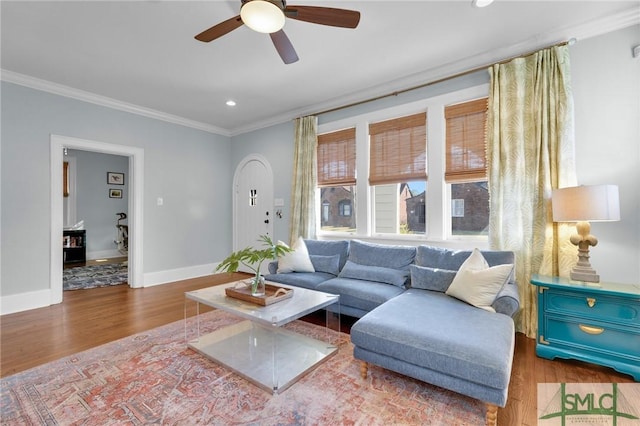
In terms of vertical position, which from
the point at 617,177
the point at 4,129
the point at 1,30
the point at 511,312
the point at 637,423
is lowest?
the point at 637,423

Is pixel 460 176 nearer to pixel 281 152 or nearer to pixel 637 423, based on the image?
pixel 637 423

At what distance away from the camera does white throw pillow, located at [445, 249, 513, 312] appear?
2.19 meters

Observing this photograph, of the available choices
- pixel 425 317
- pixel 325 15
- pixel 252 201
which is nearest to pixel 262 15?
pixel 325 15

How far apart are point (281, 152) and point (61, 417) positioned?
4.05 metres

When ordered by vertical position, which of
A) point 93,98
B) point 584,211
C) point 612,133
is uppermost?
point 93,98

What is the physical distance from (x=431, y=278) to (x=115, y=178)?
7774 mm

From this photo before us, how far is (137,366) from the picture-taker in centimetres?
217

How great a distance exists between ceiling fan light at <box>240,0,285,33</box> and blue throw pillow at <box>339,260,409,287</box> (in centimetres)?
237

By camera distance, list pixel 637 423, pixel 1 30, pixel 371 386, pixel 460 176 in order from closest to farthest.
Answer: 1. pixel 637 423
2. pixel 371 386
3. pixel 1 30
4. pixel 460 176

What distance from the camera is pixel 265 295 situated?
235 centimetres

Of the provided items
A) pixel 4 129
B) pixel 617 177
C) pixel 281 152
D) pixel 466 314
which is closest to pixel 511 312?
pixel 466 314

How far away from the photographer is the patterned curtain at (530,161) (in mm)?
2533

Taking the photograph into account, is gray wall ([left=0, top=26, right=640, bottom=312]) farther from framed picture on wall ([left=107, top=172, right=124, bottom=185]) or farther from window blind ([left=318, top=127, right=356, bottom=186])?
framed picture on wall ([left=107, top=172, right=124, bottom=185])

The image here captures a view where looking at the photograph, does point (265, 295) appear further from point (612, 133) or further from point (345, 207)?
point (612, 133)
